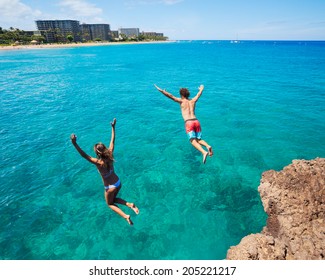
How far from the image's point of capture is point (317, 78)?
4034cm

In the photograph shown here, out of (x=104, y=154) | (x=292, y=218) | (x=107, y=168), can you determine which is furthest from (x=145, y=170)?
(x=292, y=218)

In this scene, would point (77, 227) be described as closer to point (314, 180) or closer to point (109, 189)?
point (109, 189)

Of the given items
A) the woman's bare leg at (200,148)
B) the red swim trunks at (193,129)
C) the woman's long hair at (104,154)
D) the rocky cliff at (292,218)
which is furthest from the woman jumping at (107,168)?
the rocky cliff at (292,218)

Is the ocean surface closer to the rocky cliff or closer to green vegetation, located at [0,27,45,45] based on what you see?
the rocky cliff

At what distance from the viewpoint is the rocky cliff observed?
6.68 m

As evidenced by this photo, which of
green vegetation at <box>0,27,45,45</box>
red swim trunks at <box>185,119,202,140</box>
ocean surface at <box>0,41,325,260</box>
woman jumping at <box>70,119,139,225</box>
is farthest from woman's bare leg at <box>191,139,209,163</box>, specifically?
green vegetation at <box>0,27,45,45</box>

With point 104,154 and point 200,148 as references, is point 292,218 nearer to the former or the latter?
point 200,148

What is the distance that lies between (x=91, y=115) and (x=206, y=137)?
12.2 metres

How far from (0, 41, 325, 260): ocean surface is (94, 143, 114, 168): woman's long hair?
475cm

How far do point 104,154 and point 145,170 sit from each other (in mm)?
7788

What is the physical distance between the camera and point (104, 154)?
258 inches

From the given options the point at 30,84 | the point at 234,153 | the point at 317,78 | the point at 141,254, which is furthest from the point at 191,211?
the point at 317,78

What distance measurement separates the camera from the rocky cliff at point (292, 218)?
6.68 meters

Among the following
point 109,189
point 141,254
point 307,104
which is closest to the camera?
point 109,189
